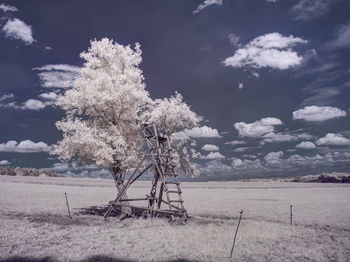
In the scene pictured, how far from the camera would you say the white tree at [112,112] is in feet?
→ 75.4

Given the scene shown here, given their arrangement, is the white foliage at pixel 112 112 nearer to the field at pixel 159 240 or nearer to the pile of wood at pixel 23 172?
the field at pixel 159 240

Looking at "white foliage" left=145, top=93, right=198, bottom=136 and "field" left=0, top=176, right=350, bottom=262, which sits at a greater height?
"white foliage" left=145, top=93, right=198, bottom=136

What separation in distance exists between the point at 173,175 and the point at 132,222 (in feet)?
14.7

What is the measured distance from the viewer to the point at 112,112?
80.7 feet

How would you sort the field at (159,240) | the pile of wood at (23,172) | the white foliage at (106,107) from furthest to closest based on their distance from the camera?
1. the pile of wood at (23,172)
2. the white foliage at (106,107)
3. the field at (159,240)

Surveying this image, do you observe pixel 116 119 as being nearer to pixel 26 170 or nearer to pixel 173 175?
pixel 173 175

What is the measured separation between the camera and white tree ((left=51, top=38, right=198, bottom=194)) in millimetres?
22984

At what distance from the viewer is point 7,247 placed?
45.2 ft

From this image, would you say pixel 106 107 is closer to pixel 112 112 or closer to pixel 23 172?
pixel 112 112

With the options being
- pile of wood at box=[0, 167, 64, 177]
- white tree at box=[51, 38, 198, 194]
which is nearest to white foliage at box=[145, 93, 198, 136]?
white tree at box=[51, 38, 198, 194]

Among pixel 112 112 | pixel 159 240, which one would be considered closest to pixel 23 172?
pixel 112 112

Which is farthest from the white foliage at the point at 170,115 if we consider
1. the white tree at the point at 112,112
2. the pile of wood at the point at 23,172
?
the pile of wood at the point at 23,172

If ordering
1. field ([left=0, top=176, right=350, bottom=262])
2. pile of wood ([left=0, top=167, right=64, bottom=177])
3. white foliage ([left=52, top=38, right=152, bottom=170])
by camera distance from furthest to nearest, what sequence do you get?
pile of wood ([left=0, top=167, right=64, bottom=177]), white foliage ([left=52, top=38, right=152, bottom=170]), field ([left=0, top=176, right=350, bottom=262])

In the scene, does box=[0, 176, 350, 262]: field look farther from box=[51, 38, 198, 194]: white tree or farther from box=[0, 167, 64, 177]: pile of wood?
box=[0, 167, 64, 177]: pile of wood
